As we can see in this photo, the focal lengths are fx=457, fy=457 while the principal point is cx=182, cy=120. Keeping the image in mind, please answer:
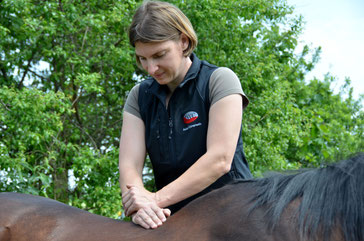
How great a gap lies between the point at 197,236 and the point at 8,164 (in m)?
3.08

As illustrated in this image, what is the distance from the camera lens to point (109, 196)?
5.07 meters

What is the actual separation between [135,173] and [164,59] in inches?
24.3

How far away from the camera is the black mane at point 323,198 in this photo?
1628 mm

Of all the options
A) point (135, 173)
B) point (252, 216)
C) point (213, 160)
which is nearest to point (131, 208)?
point (135, 173)

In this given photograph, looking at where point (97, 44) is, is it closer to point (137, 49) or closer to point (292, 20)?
point (292, 20)

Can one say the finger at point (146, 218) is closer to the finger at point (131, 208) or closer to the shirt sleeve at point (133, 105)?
A: the finger at point (131, 208)

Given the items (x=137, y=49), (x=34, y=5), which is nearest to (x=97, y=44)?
(x=34, y=5)

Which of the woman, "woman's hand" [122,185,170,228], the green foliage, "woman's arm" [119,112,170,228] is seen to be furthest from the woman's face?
the green foliage

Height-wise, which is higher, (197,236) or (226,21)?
(226,21)

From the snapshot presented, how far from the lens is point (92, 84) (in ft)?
16.9

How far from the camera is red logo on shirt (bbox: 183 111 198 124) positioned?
2283 millimetres

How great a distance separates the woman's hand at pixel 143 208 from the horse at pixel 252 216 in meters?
0.03

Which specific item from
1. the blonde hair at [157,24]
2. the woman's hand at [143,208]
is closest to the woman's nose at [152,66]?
the blonde hair at [157,24]

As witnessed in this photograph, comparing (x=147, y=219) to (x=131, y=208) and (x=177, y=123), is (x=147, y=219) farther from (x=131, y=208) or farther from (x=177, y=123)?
(x=177, y=123)
